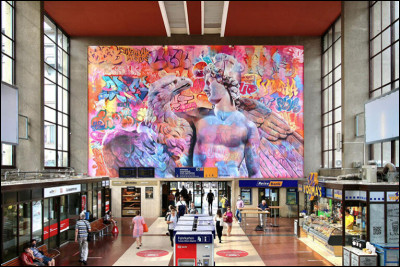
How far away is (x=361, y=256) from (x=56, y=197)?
12349mm

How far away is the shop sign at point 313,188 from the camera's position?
18.5 meters

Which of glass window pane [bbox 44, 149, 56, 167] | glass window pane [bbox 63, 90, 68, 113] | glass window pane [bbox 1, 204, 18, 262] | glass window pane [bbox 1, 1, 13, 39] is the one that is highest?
glass window pane [bbox 1, 1, 13, 39]

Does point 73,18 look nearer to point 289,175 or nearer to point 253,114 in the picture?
point 253,114

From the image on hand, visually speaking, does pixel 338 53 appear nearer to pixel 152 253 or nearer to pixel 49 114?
pixel 152 253

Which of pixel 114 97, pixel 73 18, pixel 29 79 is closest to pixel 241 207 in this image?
pixel 114 97

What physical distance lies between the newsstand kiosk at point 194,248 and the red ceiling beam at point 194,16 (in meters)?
19.0

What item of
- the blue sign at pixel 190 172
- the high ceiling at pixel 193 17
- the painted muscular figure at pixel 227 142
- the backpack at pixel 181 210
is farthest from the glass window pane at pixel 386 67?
the blue sign at pixel 190 172

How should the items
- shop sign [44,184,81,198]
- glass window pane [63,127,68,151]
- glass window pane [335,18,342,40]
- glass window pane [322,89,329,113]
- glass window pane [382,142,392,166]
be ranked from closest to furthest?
shop sign [44,184,81,198] → glass window pane [382,142,392,166] → glass window pane [335,18,342,40] → glass window pane [63,127,68,151] → glass window pane [322,89,329,113]

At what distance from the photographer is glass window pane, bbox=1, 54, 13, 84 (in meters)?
22.7

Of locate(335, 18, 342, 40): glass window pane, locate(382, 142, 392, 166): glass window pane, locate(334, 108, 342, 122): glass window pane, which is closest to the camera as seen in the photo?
locate(382, 142, 392, 166): glass window pane

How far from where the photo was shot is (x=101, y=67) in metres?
32.1

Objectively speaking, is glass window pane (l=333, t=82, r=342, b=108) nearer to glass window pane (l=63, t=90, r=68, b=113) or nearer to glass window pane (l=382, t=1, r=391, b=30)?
glass window pane (l=382, t=1, r=391, b=30)

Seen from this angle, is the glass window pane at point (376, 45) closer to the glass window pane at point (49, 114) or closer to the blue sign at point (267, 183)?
the blue sign at point (267, 183)

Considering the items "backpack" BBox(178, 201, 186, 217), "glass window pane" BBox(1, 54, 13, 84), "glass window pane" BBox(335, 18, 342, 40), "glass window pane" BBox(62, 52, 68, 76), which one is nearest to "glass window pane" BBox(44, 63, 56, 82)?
"glass window pane" BBox(62, 52, 68, 76)
